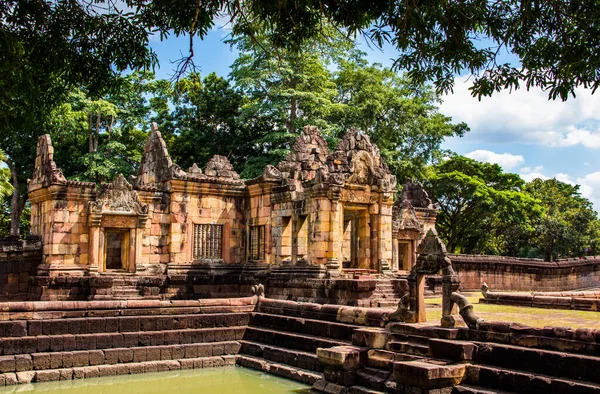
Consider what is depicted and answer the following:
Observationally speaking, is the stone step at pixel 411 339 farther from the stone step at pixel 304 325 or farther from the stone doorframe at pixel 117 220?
the stone doorframe at pixel 117 220

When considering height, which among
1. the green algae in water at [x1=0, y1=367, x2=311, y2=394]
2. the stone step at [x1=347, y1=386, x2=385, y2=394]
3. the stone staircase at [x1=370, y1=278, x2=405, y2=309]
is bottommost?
the green algae in water at [x1=0, y1=367, x2=311, y2=394]

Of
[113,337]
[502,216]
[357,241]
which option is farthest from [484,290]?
[502,216]

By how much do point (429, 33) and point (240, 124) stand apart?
23.9 metres

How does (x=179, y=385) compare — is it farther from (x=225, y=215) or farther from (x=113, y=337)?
(x=225, y=215)

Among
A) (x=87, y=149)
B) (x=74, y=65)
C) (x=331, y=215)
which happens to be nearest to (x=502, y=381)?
(x=74, y=65)

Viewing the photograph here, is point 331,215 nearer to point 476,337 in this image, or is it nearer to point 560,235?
point 476,337

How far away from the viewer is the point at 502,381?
852 centimetres

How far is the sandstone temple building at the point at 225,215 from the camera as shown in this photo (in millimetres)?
17581

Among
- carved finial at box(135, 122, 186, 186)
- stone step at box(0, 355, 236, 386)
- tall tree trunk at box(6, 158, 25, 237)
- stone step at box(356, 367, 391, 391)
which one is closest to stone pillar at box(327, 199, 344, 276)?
stone step at box(0, 355, 236, 386)

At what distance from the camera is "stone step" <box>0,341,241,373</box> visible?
11586 mm

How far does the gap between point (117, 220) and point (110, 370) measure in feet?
22.6

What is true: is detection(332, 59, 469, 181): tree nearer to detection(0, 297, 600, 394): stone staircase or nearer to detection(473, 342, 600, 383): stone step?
detection(0, 297, 600, 394): stone staircase

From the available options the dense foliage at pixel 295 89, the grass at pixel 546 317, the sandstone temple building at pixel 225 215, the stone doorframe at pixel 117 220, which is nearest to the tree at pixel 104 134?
the dense foliage at pixel 295 89

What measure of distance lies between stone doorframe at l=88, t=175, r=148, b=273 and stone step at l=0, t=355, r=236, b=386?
5.91m
